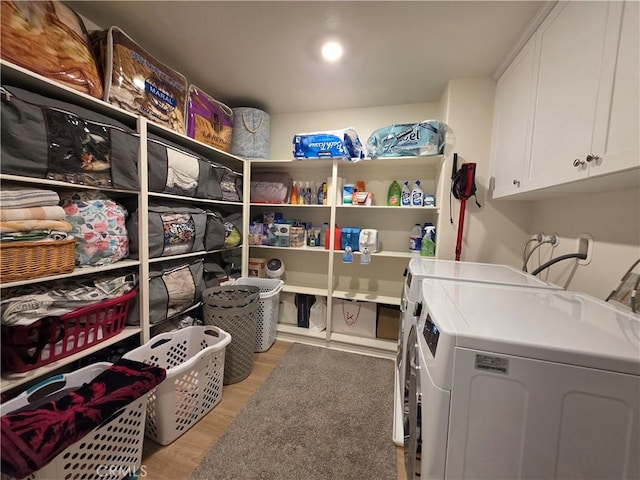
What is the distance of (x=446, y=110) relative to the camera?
6.42 feet

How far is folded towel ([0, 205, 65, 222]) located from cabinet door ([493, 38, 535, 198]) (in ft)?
7.76

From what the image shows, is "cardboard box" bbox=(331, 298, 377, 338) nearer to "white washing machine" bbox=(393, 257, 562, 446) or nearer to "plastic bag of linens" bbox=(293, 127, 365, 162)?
"white washing machine" bbox=(393, 257, 562, 446)

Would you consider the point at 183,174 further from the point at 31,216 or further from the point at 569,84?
the point at 569,84

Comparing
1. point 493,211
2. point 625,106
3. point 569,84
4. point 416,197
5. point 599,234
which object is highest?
point 569,84

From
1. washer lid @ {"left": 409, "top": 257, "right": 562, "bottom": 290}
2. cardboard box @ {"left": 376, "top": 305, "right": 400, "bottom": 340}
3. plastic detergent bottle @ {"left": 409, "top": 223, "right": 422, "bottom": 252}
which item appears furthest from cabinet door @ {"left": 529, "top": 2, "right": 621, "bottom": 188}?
cardboard box @ {"left": 376, "top": 305, "right": 400, "bottom": 340}

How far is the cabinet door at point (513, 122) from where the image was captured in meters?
1.38

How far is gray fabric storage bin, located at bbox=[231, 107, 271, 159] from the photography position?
7.63ft

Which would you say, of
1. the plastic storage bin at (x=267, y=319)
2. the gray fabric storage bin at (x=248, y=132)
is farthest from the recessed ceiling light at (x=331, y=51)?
the plastic storage bin at (x=267, y=319)

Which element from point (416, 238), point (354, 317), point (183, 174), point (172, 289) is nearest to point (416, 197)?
point (416, 238)

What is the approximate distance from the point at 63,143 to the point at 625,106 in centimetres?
219

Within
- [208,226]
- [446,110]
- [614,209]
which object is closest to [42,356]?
[208,226]

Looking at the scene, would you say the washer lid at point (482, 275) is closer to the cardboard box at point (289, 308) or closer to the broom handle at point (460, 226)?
the broom handle at point (460, 226)

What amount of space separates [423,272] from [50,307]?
1.82 meters

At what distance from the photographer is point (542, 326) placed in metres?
0.67
